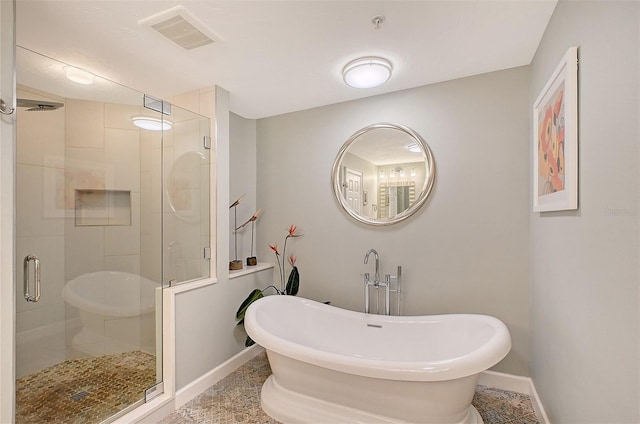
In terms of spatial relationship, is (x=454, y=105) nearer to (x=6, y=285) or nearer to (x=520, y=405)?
(x=520, y=405)

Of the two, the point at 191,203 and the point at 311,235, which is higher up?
the point at 191,203

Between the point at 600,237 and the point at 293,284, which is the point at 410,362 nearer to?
the point at 600,237

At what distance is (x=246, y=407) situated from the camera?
→ 207 cm

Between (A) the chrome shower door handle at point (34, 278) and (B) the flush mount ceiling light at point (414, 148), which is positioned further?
(B) the flush mount ceiling light at point (414, 148)

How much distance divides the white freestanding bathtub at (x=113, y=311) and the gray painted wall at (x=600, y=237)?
247 cm

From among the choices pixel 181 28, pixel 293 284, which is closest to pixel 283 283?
pixel 293 284

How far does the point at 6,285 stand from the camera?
1328mm

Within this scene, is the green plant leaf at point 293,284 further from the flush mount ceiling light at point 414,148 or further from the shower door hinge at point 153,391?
the flush mount ceiling light at point 414,148

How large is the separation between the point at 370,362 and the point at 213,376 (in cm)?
146

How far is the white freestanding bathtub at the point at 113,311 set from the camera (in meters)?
1.96

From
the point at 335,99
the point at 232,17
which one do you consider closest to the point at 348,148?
the point at 335,99

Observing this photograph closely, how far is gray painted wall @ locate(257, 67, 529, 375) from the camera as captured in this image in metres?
2.20

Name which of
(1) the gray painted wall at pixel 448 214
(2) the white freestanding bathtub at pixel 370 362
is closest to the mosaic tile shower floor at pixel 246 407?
(2) the white freestanding bathtub at pixel 370 362

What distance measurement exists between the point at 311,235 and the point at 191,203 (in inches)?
45.7
